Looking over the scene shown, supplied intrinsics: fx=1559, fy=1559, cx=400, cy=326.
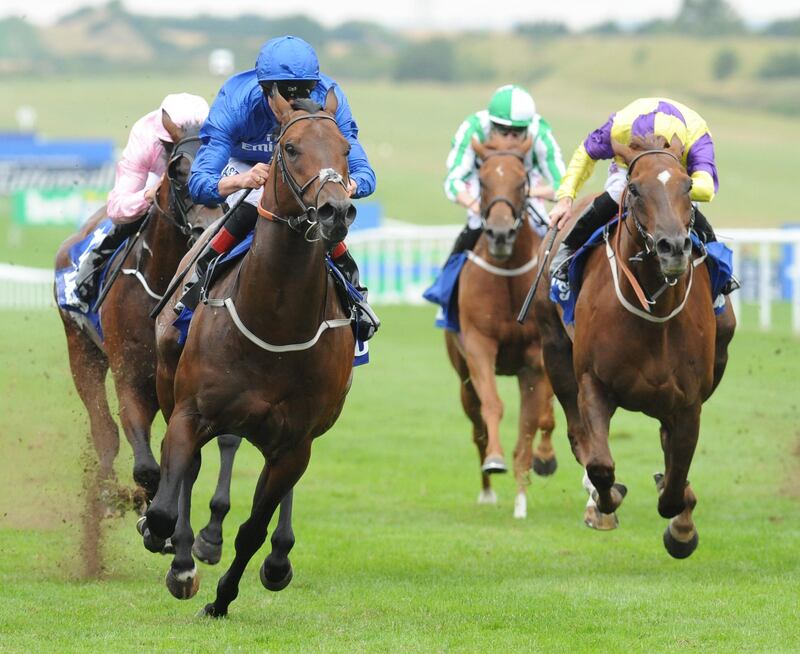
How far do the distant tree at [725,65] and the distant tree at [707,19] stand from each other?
1203 centimetres

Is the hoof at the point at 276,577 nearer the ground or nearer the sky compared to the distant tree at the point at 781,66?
nearer the sky

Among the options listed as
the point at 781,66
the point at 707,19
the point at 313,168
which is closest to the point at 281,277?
the point at 313,168

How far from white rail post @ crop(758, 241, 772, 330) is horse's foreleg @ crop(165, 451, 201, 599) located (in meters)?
12.3

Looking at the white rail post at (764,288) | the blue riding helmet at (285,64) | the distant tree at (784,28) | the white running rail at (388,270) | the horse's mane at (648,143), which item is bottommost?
the distant tree at (784,28)

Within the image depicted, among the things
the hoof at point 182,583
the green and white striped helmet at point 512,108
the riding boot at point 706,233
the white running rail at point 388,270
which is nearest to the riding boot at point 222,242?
the hoof at point 182,583

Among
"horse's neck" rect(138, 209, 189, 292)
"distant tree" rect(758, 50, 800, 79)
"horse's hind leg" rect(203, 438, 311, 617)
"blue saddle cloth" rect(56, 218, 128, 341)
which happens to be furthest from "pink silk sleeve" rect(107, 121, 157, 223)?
"distant tree" rect(758, 50, 800, 79)

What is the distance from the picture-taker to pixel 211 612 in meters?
6.57

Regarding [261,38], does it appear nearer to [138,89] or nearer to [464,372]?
[138,89]

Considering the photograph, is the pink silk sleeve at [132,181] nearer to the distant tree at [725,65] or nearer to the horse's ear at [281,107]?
the horse's ear at [281,107]

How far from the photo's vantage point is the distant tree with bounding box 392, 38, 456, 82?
7444cm

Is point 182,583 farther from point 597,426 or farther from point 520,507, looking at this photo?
point 520,507

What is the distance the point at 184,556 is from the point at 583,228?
8.72ft

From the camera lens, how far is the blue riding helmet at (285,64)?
634 cm

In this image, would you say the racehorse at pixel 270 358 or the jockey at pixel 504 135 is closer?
the racehorse at pixel 270 358
